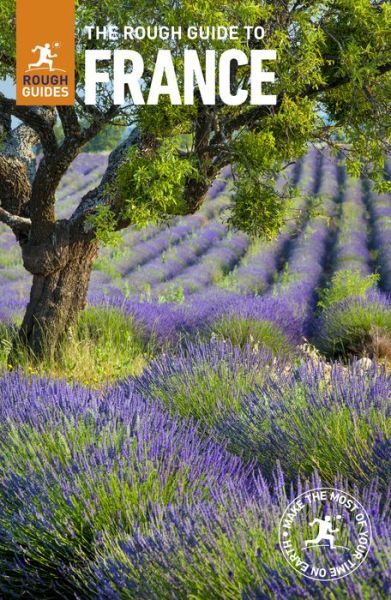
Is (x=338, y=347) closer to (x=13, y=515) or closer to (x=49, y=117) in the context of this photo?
(x=49, y=117)

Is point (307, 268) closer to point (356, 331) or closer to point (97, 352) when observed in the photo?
point (356, 331)

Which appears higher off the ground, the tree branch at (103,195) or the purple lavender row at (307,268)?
the tree branch at (103,195)

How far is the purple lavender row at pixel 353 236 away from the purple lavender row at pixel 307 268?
1.30 ft

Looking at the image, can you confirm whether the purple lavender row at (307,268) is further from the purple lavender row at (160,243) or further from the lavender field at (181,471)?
the lavender field at (181,471)

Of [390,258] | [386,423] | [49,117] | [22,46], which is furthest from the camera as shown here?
[390,258]

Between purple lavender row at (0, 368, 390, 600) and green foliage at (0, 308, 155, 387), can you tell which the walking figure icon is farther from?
green foliage at (0, 308, 155, 387)

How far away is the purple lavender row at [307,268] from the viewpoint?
1227 cm

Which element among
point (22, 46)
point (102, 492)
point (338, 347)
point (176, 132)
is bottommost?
point (338, 347)

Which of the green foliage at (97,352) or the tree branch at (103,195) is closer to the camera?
the green foliage at (97,352)

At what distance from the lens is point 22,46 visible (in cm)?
584

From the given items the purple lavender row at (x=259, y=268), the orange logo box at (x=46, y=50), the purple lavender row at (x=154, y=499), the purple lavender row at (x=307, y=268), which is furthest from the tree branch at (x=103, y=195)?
the purple lavender row at (x=259, y=268)

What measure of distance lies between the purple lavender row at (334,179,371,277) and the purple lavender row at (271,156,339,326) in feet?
1.30

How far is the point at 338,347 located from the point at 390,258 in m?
7.86

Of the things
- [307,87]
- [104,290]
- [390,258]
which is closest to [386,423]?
[307,87]
